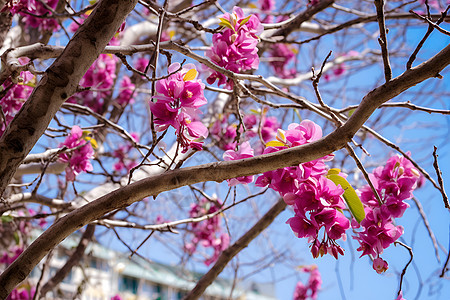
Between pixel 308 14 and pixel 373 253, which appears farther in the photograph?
pixel 308 14

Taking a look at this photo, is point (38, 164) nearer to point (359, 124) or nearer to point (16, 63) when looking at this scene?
point (16, 63)

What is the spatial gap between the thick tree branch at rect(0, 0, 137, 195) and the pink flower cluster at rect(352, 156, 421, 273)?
0.84 m

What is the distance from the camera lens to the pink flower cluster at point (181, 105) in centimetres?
113

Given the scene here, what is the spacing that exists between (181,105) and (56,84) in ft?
1.03

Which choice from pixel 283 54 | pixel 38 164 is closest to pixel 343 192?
pixel 38 164

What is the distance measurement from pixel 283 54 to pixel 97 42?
9.98 feet

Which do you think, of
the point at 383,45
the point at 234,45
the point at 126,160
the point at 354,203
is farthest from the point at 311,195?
the point at 126,160

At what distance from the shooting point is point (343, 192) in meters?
1.08

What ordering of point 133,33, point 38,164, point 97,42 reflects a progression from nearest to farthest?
1. point 97,42
2. point 38,164
3. point 133,33

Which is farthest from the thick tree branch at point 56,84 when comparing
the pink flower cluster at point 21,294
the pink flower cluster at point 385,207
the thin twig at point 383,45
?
the pink flower cluster at point 21,294

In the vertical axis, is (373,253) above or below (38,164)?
below

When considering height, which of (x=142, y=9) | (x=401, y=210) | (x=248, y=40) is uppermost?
(x=142, y=9)

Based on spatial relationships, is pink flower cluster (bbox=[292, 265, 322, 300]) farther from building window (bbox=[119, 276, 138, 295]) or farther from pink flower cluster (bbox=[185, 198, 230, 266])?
building window (bbox=[119, 276, 138, 295])

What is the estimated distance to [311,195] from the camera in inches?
43.4
